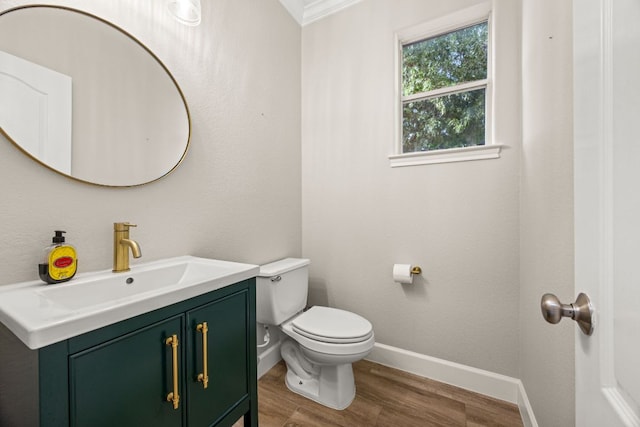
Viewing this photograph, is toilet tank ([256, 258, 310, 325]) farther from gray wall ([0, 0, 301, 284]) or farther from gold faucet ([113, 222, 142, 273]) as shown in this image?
gold faucet ([113, 222, 142, 273])

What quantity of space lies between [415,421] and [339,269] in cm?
101

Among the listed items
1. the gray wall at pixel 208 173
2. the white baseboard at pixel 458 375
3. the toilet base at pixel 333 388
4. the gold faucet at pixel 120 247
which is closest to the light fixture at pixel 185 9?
the gray wall at pixel 208 173

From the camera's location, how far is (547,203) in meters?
1.09

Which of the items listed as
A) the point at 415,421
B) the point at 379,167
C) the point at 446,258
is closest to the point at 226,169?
the point at 379,167

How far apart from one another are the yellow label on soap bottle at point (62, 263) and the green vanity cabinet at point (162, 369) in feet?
1.22

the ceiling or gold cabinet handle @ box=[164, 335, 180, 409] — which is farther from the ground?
the ceiling

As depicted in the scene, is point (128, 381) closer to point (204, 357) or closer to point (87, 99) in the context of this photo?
point (204, 357)

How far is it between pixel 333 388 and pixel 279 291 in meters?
0.62

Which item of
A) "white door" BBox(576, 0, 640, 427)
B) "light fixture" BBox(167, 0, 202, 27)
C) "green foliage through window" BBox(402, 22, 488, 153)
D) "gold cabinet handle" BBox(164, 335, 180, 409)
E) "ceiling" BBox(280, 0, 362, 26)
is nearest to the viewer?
"white door" BBox(576, 0, 640, 427)

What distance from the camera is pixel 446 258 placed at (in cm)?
173

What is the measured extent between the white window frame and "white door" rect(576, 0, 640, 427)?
121cm

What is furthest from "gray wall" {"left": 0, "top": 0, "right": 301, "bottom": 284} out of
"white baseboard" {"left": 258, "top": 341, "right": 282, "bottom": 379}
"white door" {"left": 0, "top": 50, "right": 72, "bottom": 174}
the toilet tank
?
"white baseboard" {"left": 258, "top": 341, "right": 282, "bottom": 379}

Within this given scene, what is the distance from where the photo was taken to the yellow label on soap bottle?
34.0 inches

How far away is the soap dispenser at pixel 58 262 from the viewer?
860mm
